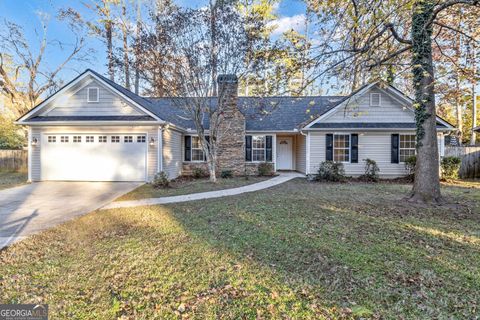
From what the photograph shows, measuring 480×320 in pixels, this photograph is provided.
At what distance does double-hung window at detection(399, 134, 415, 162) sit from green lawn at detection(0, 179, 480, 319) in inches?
312

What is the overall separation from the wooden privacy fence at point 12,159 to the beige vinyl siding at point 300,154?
18.5 meters

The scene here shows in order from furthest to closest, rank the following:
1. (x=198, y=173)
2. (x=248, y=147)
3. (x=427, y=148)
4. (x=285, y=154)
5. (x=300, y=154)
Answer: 1. (x=285, y=154)
2. (x=300, y=154)
3. (x=248, y=147)
4. (x=198, y=173)
5. (x=427, y=148)

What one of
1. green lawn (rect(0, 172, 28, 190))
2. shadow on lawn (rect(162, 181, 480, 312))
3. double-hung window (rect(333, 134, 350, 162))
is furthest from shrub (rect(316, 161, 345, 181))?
green lawn (rect(0, 172, 28, 190))

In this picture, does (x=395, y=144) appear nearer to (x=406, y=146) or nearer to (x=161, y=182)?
(x=406, y=146)

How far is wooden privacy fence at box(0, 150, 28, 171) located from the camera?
17.5 metres

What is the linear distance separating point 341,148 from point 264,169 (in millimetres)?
4286

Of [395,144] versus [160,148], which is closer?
[160,148]

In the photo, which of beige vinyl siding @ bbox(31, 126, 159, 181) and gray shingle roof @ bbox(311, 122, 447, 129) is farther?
gray shingle roof @ bbox(311, 122, 447, 129)

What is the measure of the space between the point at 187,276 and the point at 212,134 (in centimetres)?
957

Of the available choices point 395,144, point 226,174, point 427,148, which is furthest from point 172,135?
point 395,144

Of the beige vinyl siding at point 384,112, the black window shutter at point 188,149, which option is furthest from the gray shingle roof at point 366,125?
the black window shutter at point 188,149

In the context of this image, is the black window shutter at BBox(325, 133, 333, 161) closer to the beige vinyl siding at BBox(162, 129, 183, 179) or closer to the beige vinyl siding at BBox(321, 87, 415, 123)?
the beige vinyl siding at BBox(321, 87, 415, 123)

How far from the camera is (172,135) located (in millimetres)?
13523

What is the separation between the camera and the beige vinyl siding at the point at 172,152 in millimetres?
12469
